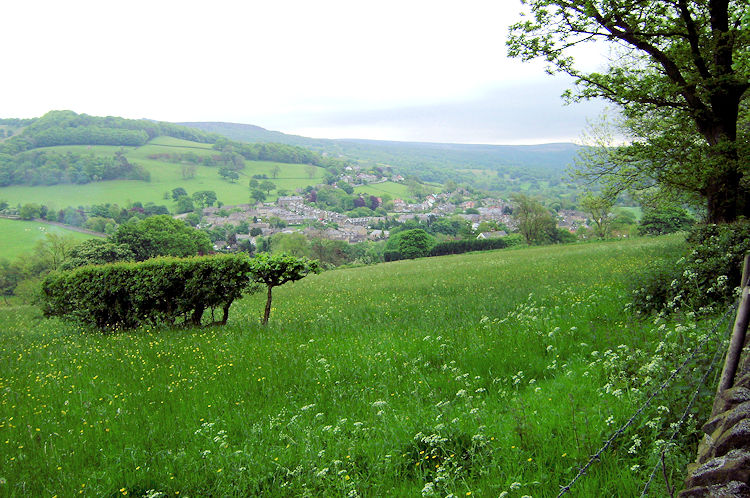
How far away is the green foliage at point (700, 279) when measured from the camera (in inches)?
314

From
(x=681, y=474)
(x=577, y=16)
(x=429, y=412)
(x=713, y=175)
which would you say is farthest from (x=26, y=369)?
(x=713, y=175)

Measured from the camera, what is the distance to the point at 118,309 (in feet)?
45.0

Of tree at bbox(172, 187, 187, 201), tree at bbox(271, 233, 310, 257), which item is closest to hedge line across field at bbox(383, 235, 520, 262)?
tree at bbox(271, 233, 310, 257)

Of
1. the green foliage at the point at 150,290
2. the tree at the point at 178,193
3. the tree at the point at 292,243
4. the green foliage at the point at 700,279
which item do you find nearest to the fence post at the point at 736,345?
the green foliage at the point at 700,279

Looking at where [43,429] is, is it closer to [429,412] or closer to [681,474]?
[429,412]

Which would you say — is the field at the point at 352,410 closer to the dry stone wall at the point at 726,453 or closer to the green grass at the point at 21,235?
the dry stone wall at the point at 726,453

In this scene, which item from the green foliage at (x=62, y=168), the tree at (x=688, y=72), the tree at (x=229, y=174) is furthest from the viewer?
the tree at (x=229, y=174)

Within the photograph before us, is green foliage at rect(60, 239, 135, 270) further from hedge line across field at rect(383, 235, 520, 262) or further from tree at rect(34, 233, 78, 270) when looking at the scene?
hedge line across field at rect(383, 235, 520, 262)

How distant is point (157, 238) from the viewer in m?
59.9

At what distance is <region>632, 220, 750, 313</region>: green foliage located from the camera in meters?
7.97

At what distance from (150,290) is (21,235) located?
11361cm

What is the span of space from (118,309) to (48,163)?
184 m

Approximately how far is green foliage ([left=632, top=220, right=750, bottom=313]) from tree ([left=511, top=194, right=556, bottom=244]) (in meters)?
80.5

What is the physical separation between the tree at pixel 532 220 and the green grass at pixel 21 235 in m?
91.1
